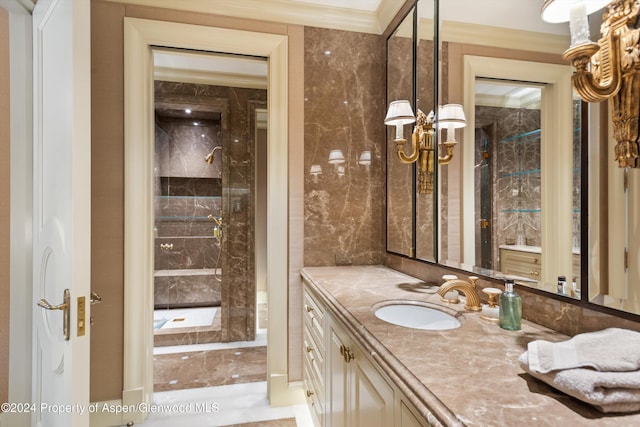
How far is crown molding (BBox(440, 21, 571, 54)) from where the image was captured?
38.9 inches

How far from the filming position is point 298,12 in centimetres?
212

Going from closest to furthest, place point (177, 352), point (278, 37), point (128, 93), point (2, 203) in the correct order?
point (2, 203), point (128, 93), point (278, 37), point (177, 352)

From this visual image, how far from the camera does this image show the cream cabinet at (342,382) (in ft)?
2.81

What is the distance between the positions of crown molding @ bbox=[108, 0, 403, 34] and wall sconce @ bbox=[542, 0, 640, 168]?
145 cm

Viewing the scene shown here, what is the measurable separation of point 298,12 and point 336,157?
993 millimetres

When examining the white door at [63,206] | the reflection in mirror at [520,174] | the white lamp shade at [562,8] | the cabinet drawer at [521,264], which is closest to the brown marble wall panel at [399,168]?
the reflection in mirror at [520,174]

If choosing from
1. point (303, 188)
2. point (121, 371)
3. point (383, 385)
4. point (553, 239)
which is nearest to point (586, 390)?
point (383, 385)

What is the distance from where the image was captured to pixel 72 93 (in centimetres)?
108

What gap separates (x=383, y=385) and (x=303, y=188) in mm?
1441

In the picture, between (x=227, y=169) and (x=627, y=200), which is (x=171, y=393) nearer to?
(x=227, y=169)

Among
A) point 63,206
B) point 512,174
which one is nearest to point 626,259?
point 512,174

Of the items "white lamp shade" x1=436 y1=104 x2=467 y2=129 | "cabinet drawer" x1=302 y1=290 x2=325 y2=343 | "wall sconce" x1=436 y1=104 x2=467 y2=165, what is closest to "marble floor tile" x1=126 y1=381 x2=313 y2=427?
"cabinet drawer" x1=302 y1=290 x2=325 y2=343

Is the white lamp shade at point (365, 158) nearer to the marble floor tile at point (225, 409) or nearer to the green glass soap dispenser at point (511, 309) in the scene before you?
the green glass soap dispenser at point (511, 309)

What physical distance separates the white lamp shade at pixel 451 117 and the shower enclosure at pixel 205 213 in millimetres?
1880
